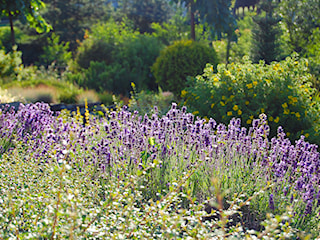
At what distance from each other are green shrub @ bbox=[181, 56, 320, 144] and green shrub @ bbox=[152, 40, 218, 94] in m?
3.53

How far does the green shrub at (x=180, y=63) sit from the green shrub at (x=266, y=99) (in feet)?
11.6

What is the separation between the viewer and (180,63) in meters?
9.50

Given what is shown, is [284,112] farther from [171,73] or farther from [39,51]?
[39,51]

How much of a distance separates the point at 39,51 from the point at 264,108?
1585 cm

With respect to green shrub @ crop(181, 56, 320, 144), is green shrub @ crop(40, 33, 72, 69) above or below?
below

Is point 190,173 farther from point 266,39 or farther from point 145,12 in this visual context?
point 145,12

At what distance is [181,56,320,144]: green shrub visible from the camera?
17.6ft

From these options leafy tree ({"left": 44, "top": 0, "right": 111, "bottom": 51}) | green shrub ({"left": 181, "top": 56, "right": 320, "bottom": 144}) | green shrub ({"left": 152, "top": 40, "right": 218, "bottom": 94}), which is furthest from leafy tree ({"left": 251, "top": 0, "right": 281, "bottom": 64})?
leafy tree ({"left": 44, "top": 0, "right": 111, "bottom": 51})

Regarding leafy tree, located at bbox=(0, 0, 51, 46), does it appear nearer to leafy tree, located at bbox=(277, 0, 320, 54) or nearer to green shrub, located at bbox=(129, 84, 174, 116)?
green shrub, located at bbox=(129, 84, 174, 116)

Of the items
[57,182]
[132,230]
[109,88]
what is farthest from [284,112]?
[109,88]

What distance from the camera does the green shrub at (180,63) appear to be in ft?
31.0

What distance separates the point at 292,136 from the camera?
5.32 metres

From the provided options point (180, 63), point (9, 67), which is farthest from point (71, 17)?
point (180, 63)

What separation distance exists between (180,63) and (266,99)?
432cm
